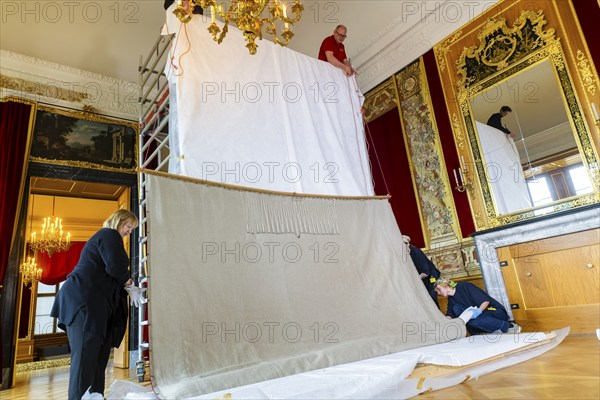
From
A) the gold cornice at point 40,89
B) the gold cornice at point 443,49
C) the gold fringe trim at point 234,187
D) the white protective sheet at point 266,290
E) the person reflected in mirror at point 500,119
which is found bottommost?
the white protective sheet at point 266,290

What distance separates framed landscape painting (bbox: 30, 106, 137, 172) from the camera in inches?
190

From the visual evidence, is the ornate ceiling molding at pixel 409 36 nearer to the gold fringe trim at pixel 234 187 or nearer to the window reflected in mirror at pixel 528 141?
the window reflected in mirror at pixel 528 141

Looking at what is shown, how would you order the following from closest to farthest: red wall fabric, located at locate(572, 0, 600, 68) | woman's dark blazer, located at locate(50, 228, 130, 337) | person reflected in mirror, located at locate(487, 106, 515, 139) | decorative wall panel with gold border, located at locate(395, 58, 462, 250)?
woman's dark blazer, located at locate(50, 228, 130, 337) → red wall fabric, located at locate(572, 0, 600, 68) → person reflected in mirror, located at locate(487, 106, 515, 139) → decorative wall panel with gold border, located at locate(395, 58, 462, 250)

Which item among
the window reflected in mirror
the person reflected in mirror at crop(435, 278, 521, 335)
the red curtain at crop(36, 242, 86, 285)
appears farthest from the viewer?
the red curtain at crop(36, 242, 86, 285)

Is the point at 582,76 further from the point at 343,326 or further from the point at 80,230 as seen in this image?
the point at 80,230

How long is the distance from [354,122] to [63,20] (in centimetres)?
357

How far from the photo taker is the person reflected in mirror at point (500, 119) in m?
3.81

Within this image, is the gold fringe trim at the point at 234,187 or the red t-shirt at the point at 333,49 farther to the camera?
the red t-shirt at the point at 333,49

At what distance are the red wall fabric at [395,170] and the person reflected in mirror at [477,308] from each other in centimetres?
128

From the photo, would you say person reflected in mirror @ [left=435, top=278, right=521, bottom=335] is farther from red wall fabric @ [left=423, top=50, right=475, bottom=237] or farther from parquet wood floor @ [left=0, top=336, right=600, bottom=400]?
red wall fabric @ [left=423, top=50, right=475, bottom=237]

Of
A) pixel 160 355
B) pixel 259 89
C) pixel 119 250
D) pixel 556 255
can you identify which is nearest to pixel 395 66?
pixel 259 89

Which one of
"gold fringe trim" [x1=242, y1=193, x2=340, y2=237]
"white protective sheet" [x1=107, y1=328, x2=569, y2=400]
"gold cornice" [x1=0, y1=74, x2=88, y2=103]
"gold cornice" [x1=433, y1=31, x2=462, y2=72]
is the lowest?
"white protective sheet" [x1=107, y1=328, x2=569, y2=400]

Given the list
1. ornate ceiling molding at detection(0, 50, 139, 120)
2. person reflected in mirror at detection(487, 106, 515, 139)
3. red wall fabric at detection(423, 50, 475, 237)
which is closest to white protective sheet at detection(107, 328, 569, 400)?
red wall fabric at detection(423, 50, 475, 237)

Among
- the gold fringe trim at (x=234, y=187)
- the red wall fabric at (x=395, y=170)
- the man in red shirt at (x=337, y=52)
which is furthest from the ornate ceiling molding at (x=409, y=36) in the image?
the gold fringe trim at (x=234, y=187)
